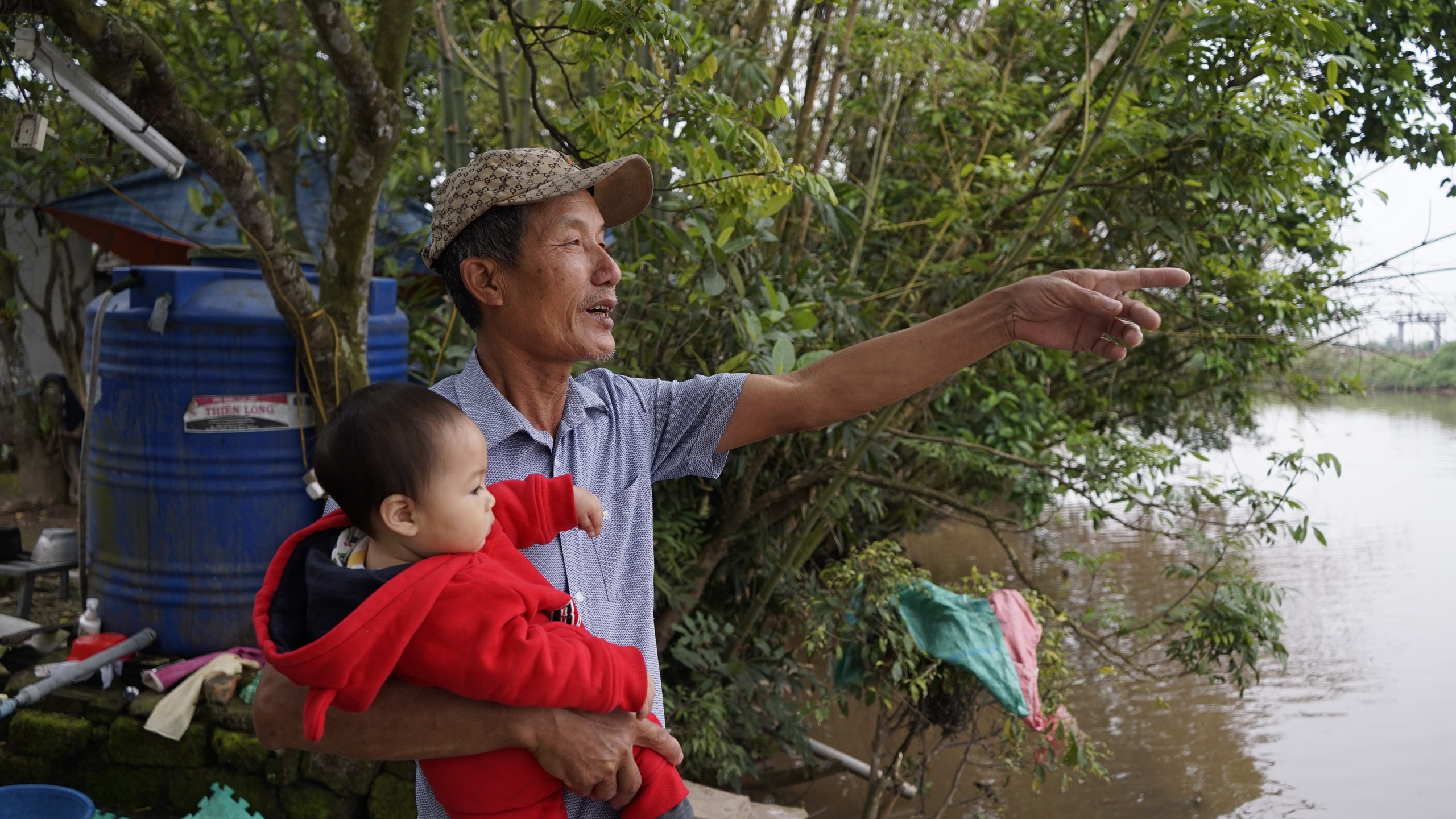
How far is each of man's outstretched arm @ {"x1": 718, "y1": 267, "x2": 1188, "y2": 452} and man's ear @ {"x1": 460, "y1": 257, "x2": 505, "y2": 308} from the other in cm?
38

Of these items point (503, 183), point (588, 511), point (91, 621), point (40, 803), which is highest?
point (503, 183)

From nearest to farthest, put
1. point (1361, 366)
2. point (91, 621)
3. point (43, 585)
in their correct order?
point (91, 621) < point (43, 585) < point (1361, 366)

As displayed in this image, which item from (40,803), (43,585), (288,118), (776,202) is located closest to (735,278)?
(776,202)

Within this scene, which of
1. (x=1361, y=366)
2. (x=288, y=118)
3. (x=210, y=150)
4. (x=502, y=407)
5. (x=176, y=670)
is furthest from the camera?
(x=288, y=118)

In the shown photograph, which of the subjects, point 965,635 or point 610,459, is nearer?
point 610,459

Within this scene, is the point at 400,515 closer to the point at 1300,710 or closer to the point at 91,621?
the point at 91,621

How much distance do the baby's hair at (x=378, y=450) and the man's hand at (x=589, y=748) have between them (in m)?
0.30

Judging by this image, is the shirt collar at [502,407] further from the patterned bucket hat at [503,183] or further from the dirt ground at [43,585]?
the dirt ground at [43,585]

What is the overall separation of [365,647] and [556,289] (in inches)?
22.0

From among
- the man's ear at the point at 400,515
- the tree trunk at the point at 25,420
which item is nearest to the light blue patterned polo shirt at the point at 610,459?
the man's ear at the point at 400,515

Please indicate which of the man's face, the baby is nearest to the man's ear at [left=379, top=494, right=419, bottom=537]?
the baby

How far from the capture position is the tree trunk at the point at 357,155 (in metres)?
2.49

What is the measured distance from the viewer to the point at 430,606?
1104 mm

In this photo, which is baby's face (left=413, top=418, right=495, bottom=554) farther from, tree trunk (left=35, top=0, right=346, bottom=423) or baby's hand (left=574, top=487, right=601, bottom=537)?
tree trunk (left=35, top=0, right=346, bottom=423)
